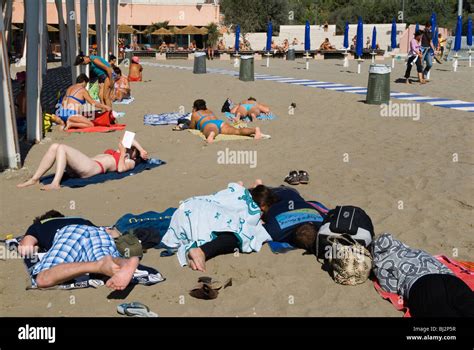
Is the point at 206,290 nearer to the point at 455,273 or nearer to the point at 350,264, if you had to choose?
the point at 350,264

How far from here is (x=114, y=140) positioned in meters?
9.02

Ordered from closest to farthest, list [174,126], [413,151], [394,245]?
[394,245]
[413,151]
[174,126]

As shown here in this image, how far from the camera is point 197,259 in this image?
4246mm

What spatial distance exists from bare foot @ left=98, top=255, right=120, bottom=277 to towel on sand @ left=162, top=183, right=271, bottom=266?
0.70 metres

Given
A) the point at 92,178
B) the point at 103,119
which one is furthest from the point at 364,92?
the point at 92,178

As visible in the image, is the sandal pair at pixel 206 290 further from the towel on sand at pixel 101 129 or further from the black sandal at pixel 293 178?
the towel on sand at pixel 101 129

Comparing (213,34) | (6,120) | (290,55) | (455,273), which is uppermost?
(213,34)

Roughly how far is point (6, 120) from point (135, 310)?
15.2 feet

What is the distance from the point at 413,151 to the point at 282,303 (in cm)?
501

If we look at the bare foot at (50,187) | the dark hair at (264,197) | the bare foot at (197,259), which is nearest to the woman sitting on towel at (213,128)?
the bare foot at (50,187)

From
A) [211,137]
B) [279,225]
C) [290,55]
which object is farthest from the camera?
[290,55]

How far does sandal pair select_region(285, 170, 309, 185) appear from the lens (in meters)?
6.41

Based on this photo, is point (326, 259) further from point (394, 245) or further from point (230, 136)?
point (230, 136)

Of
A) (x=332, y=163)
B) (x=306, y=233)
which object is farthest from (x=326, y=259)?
(x=332, y=163)
